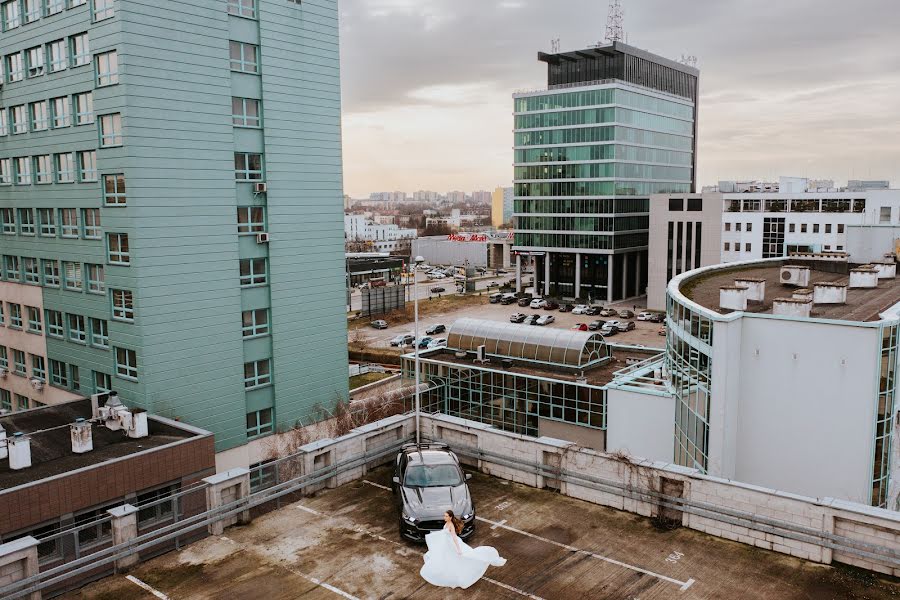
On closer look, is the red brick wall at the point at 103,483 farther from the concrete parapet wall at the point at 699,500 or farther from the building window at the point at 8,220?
the building window at the point at 8,220

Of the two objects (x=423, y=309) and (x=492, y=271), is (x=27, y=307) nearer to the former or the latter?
(x=423, y=309)

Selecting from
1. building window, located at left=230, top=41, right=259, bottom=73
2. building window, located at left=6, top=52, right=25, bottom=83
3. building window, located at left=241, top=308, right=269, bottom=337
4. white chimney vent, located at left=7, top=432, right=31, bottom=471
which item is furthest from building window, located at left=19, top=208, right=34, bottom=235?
white chimney vent, located at left=7, top=432, right=31, bottom=471

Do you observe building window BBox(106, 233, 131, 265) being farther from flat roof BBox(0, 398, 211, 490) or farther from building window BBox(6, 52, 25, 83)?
building window BBox(6, 52, 25, 83)

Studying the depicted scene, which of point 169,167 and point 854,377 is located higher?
point 169,167

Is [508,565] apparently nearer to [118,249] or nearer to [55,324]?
[118,249]

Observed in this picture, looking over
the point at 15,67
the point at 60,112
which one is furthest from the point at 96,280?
the point at 15,67

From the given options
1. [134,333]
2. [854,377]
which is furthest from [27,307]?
[854,377]

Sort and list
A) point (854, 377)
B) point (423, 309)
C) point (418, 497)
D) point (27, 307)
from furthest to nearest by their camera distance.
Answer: point (423, 309) → point (27, 307) → point (854, 377) → point (418, 497)
